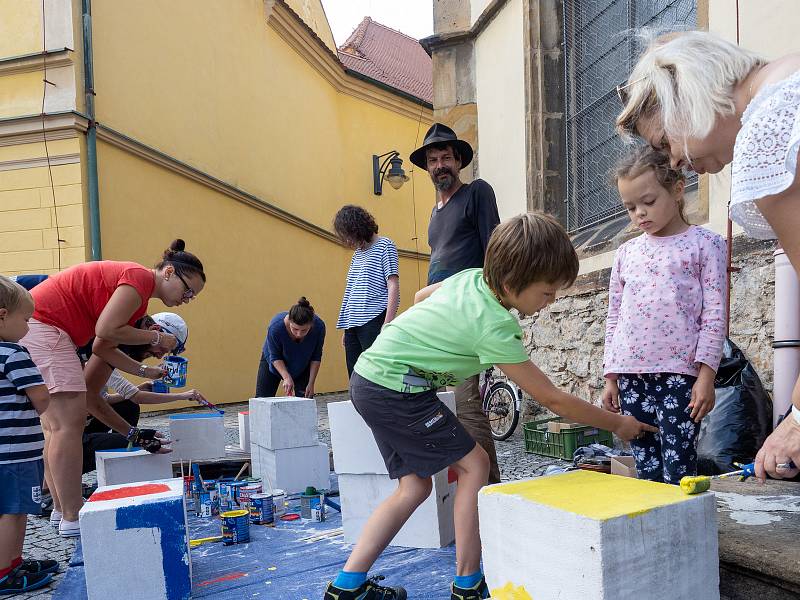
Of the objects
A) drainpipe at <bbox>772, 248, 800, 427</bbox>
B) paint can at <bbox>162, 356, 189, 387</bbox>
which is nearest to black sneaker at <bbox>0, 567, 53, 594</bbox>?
paint can at <bbox>162, 356, 189, 387</bbox>

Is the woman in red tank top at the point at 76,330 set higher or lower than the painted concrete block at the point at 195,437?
higher

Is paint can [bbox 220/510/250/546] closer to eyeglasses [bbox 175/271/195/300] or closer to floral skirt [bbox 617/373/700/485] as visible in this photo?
eyeglasses [bbox 175/271/195/300]

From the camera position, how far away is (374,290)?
439cm

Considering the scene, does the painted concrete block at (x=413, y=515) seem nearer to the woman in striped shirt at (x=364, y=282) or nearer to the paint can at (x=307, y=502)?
the paint can at (x=307, y=502)

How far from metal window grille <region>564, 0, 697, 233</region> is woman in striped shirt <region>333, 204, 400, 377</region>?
6.97 ft

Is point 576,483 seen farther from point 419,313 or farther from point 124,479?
point 124,479

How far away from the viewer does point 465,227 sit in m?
3.27

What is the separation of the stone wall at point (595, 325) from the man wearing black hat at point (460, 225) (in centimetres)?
143

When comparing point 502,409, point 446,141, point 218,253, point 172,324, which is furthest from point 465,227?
point 218,253

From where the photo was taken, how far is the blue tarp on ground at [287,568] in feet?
7.95

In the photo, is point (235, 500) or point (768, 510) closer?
point (768, 510)

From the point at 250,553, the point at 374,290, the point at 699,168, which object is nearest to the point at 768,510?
the point at 699,168

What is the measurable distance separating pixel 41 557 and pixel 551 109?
5.35m

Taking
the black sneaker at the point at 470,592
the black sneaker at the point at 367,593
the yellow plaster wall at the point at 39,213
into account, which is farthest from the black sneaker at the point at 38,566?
the yellow plaster wall at the point at 39,213
